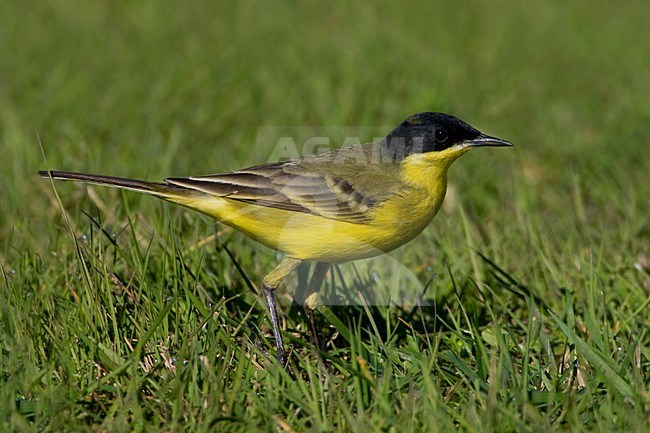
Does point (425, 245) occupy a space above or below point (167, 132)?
below

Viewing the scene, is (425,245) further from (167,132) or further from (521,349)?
(167,132)

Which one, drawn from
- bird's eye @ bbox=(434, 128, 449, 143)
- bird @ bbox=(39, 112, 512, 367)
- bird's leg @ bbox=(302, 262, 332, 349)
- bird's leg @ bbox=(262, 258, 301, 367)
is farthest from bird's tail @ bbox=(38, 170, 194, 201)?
bird's eye @ bbox=(434, 128, 449, 143)

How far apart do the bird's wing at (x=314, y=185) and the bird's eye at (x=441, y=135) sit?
12.4 inches

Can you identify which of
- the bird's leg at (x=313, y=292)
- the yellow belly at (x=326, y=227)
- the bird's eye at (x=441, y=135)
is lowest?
the bird's leg at (x=313, y=292)

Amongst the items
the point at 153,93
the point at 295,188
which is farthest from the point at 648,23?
the point at 295,188

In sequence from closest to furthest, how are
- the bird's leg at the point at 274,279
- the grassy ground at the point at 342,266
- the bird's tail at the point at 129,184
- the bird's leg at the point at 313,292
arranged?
the grassy ground at the point at 342,266 < the bird's tail at the point at 129,184 < the bird's leg at the point at 274,279 < the bird's leg at the point at 313,292

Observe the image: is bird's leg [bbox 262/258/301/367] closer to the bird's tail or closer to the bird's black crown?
the bird's tail

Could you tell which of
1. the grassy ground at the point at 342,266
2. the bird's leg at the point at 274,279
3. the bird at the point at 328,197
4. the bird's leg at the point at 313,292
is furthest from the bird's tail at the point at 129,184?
the bird's leg at the point at 313,292

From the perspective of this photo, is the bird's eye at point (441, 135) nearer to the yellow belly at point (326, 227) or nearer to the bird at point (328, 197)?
the bird at point (328, 197)

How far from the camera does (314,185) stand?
505 centimetres

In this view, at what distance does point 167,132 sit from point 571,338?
4933mm

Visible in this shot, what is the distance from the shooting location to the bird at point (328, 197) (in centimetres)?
473

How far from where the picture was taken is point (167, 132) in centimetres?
820

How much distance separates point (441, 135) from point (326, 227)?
0.81 m
